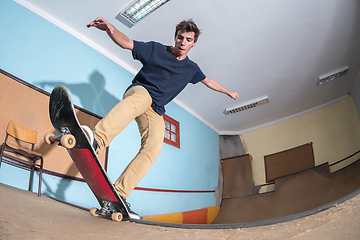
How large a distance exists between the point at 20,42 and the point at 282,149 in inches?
248

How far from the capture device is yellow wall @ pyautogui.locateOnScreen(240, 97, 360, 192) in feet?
18.5

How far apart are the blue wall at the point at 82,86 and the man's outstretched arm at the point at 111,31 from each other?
164 cm

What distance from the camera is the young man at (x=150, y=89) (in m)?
1.60

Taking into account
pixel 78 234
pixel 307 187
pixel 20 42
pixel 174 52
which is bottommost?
pixel 78 234

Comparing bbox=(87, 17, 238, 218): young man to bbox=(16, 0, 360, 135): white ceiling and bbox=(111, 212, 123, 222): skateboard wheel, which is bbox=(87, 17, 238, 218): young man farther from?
bbox=(16, 0, 360, 135): white ceiling

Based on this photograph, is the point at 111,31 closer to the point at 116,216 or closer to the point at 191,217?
the point at 116,216

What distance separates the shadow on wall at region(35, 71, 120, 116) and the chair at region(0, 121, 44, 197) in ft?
2.64

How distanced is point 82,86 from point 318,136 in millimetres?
5891

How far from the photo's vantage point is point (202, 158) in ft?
19.1

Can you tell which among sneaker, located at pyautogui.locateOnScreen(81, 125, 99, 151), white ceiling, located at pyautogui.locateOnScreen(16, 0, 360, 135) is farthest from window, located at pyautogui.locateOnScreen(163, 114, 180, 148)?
sneaker, located at pyautogui.locateOnScreen(81, 125, 99, 151)

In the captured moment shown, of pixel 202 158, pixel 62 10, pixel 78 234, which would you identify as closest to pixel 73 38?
pixel 62 10

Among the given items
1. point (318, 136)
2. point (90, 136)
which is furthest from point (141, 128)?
point (318, 136)

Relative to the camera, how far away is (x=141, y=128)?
1.91m

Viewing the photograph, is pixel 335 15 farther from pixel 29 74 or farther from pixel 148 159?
pixel 29 74
